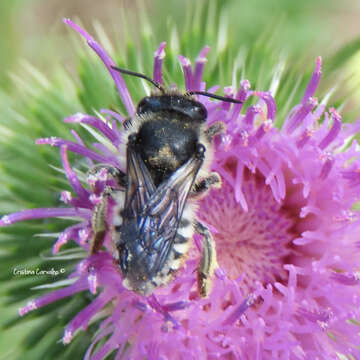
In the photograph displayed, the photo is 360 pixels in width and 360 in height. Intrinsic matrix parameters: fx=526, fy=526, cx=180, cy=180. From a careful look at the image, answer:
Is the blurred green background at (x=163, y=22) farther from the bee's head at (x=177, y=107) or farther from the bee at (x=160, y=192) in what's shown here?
the bee at (x=160, y=192)

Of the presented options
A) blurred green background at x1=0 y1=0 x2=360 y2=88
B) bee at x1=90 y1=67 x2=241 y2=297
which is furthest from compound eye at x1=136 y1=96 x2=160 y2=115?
blurred green background at x1=0 y1=0 x2=360 y2=88

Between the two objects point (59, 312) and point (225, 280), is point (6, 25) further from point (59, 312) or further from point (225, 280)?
point (225, 280)

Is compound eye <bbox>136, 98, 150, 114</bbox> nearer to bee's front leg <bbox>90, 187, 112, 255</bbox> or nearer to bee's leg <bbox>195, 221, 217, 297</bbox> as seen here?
bee's front leg <bbox>90, 187, 112, 255</bbox>

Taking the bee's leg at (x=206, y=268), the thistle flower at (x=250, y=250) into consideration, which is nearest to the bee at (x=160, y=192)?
the bee's leg at (x=206, y=268)

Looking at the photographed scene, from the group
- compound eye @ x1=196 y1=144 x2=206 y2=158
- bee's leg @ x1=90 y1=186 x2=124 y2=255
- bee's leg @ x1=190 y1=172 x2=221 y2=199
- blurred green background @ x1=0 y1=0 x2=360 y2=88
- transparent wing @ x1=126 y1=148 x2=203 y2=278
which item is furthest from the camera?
blurred green background @ x1=0 y1=0 x2=360 y2=88

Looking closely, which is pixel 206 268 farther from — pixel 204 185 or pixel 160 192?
pixel 160 192

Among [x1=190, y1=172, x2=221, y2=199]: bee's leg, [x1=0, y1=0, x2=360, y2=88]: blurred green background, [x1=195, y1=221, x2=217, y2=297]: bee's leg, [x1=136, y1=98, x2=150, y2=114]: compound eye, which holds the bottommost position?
[x1=195, y1=221, x2=217, y2=297]: bee's leg
